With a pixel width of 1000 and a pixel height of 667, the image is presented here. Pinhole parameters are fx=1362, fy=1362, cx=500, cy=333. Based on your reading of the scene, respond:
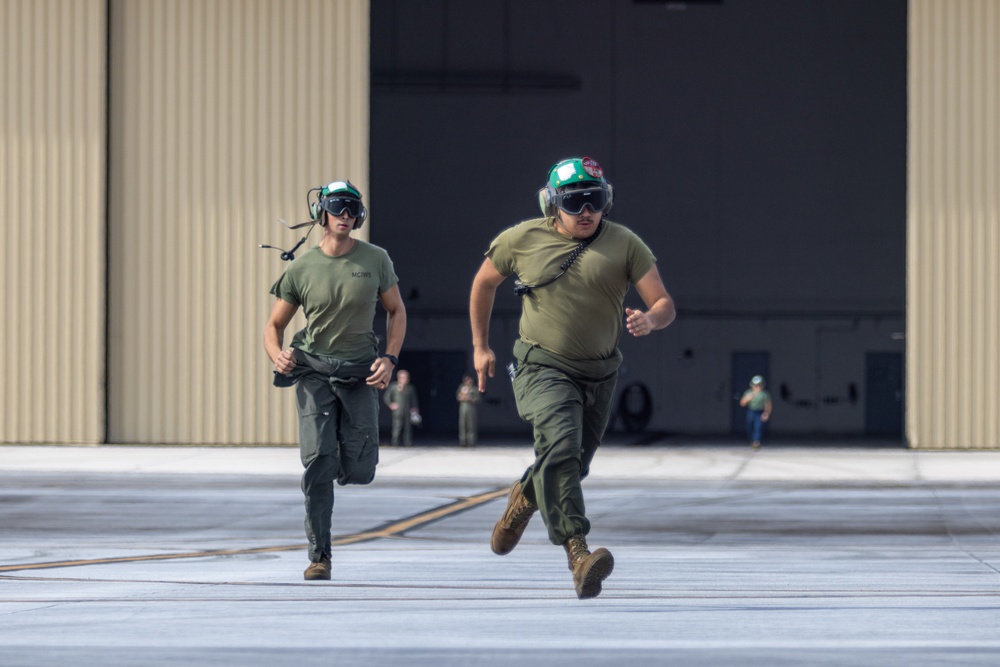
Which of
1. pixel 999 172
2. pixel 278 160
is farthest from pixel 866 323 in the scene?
pixel 278 160

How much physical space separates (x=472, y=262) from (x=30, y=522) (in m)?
26.0

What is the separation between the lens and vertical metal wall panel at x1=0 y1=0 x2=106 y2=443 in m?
24.2

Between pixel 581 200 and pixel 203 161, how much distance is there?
63.3 feet

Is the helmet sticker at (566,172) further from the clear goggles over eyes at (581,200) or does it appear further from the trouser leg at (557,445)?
the trouser leg at (557,445)

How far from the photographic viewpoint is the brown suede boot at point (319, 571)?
723 centimetres

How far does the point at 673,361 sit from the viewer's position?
124 ft

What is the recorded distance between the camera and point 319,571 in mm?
7258

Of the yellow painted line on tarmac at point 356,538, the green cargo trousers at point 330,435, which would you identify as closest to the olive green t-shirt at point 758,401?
the yellow painted line on tarmac at point 356,538

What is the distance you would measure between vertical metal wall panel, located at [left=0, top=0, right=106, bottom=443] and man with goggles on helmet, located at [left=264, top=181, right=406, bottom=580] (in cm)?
1803

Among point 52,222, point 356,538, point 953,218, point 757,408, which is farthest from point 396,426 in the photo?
point 356,538

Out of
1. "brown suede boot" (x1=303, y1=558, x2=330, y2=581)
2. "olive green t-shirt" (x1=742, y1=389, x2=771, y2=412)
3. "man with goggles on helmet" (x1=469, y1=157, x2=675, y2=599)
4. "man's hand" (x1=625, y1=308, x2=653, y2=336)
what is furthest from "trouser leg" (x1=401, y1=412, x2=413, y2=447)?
"man's hand" (x1=625, y1=308, x2=653, y2=336)

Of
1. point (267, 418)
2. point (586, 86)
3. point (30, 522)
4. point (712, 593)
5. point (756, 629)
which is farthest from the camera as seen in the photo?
point (586, 86)

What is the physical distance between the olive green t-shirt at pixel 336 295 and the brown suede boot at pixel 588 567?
5.87 ft

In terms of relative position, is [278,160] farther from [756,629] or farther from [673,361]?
[756,629]
